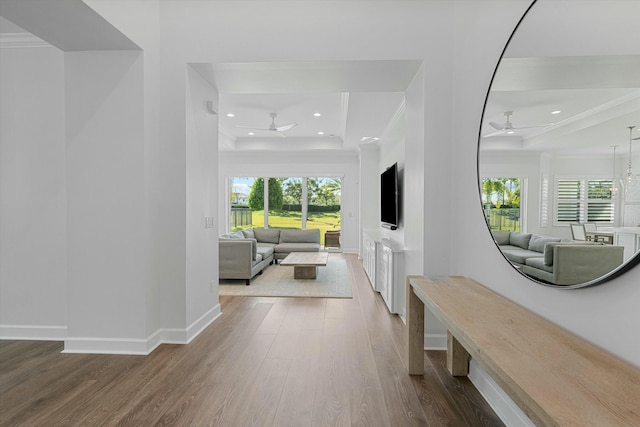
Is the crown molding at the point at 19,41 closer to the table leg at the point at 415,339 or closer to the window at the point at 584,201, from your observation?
the table leg at the point at 415,339

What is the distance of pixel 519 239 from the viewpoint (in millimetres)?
1824

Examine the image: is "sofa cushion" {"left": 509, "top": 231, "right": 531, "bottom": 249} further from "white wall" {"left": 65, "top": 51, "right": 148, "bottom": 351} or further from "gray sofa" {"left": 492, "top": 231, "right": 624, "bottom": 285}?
"white wall" {"left": 65, "top": 51, "right": 148, "bottom": 351}

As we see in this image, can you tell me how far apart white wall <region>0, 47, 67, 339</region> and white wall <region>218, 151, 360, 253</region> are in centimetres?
601

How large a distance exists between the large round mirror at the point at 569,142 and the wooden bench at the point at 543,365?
0.24m

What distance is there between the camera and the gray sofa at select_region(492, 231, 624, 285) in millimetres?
1248

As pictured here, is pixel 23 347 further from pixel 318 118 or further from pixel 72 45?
pixel 318 118

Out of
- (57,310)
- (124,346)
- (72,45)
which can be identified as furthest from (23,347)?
(72,45)

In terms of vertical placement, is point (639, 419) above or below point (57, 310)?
above

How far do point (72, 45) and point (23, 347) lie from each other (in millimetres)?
2515

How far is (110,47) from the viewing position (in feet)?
8.93

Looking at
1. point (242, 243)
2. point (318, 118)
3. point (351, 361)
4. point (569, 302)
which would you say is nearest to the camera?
point (569, 302)

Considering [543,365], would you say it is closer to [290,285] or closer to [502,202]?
[502,202]

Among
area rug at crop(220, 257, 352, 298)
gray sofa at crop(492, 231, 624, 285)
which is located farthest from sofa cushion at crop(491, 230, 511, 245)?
area rug at crop(220, 257, 352, 298)

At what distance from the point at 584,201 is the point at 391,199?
150 inches
